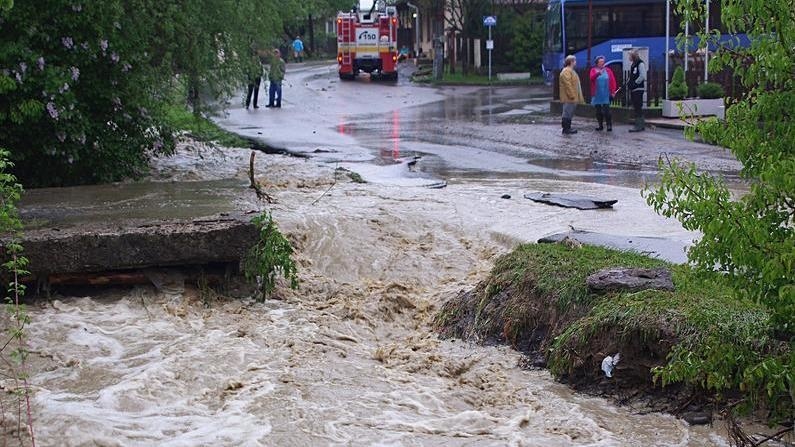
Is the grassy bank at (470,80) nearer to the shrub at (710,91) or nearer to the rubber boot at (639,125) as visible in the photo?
the shrub at (710,91)

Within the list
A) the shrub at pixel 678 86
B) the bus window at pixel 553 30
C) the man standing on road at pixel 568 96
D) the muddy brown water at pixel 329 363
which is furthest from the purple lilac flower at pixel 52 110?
the bus window at pixel 553 30

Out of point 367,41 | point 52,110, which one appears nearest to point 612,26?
point 367,41

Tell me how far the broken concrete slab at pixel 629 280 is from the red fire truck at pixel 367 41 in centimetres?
4033

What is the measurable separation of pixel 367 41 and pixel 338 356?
40805mm

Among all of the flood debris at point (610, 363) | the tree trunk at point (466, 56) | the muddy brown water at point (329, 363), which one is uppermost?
the tree trunk at point (466, 56)

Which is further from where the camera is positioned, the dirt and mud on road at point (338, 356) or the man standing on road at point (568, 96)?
the man standing on road at point (568, 96)

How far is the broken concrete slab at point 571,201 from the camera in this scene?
12.6 m

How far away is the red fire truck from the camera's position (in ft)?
155

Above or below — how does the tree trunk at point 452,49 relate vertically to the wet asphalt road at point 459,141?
above

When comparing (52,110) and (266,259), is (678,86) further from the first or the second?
(266,259)

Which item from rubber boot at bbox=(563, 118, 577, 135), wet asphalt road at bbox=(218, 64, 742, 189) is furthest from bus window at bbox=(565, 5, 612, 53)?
rubber boot at bbox=(563, 118, 577, 135)

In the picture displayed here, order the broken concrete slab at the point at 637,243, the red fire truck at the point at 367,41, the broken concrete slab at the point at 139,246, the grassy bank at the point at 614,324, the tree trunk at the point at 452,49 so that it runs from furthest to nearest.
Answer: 1. the tree trunk at the point at 452,49
2. the red fire truck at the point at 367,41
3. the broken concrete slab at the point at 637,243
4. the broken concrete slab at the point at 139,246
5. the grassy bank at the point at 614,324

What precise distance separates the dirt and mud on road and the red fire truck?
35.0 m

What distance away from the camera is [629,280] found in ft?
25.2
